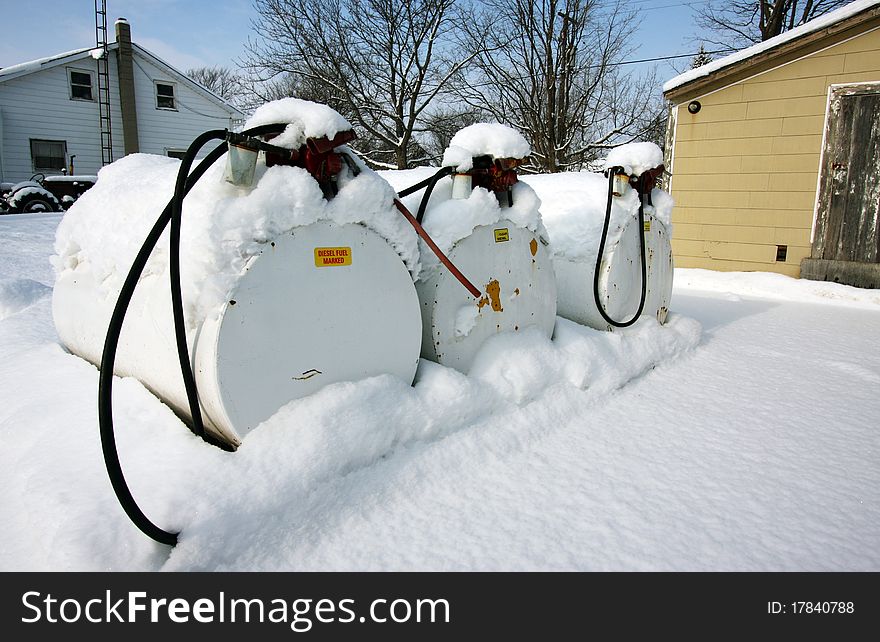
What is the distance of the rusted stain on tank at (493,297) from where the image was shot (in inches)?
105

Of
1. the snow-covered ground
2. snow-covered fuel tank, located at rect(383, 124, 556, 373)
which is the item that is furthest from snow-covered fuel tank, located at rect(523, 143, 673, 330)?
snow-covered fuel tank, located at rect(383, 124, 556, 373)

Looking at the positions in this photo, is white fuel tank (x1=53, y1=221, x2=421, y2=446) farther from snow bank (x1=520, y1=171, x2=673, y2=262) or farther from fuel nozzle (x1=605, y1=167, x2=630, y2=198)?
fuel nozzle (x1=605, y1=167, x2=630, y2=198)

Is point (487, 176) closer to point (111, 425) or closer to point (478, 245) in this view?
point (478, 245)

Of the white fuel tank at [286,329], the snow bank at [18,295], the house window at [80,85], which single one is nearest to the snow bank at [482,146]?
the white fuel tank at [286,329]

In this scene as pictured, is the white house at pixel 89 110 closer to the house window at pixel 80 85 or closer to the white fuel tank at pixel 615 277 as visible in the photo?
the house window at pixel 80 85

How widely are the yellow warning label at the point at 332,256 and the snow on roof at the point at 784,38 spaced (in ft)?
21.3

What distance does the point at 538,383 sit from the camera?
8.70 ft
